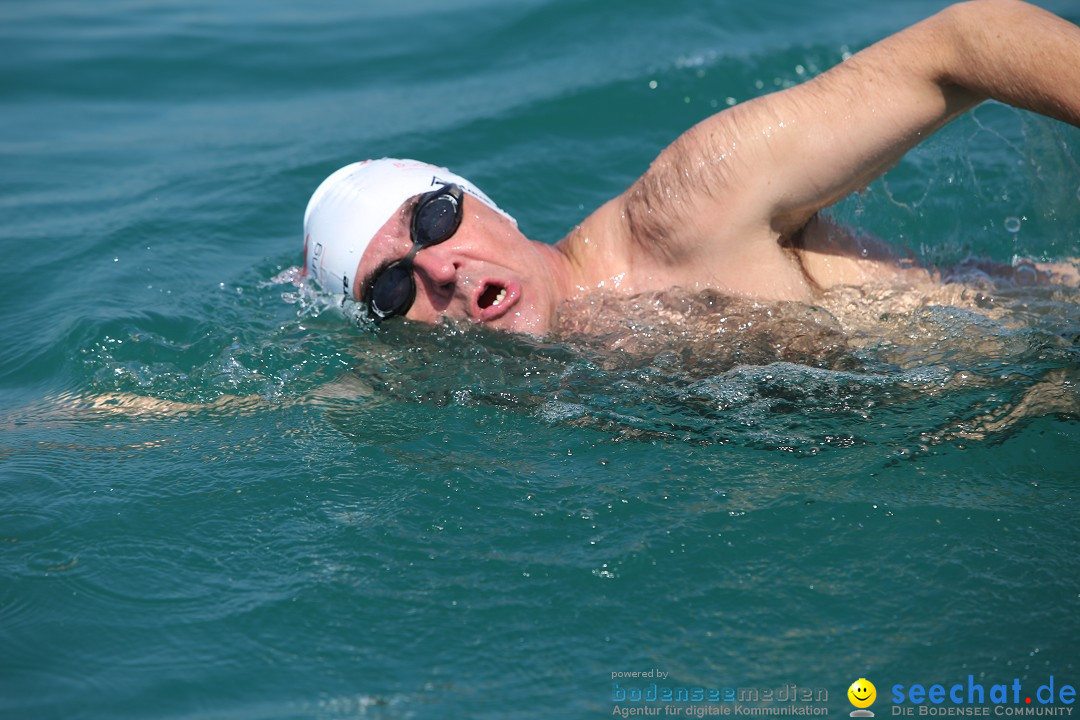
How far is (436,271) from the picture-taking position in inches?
165

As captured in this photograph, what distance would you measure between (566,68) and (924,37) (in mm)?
5176

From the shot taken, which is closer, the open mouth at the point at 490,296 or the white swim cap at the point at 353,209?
the open mouth at the point at 490,296

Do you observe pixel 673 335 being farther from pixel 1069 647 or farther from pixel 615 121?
pixel 615 121

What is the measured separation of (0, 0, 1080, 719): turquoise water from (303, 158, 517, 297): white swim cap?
34 cm

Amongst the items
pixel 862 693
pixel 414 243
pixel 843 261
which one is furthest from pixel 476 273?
pixel 862 693

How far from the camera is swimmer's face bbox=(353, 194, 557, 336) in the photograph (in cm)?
421

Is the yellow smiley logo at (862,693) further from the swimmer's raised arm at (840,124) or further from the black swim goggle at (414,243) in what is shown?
the black swim goggle at (414,243)

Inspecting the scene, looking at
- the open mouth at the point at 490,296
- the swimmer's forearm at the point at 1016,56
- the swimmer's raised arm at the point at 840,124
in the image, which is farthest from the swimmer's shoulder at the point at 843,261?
the open mouth at the point at 490,296

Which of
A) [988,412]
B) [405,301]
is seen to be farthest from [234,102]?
[988,412]

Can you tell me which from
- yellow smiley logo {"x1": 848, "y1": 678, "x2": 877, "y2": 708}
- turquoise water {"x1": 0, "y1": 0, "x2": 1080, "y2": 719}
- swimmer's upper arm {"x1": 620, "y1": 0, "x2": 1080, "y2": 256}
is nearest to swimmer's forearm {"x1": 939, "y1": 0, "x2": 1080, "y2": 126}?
swimmer's upper arm {"x1": 620, "y1": 0, "x2": 1080, "y2": 256}

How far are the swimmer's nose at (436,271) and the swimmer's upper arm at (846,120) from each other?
775 mm

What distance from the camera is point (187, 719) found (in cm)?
280

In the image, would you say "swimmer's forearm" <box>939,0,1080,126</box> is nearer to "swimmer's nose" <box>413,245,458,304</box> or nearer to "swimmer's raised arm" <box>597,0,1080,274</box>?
"swimmer's raised arm" <box>597,0,1080,274</box>

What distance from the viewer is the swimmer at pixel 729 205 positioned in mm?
3305
